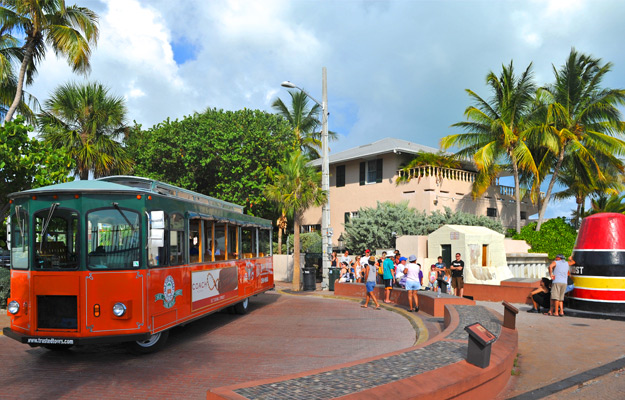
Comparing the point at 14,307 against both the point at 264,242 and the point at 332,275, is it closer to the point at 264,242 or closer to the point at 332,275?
the point at 264,242

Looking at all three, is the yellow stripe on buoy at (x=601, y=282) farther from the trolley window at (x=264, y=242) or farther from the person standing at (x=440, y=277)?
the trolley window at (x=264, y=242)

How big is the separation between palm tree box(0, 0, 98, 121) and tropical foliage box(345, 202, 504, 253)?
1472 cm

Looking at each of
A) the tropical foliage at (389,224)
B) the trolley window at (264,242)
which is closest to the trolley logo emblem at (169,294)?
the trolley window at (264,242)

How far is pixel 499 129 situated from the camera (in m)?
31.0

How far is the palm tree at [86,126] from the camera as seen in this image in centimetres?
2488

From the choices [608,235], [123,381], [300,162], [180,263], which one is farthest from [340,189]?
[123,381]

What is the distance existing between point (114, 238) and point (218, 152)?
70.3 ft

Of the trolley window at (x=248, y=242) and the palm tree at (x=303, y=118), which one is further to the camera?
the palm tree at (x=303, y=118)

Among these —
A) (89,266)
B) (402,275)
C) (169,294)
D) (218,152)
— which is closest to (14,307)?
(89,266)

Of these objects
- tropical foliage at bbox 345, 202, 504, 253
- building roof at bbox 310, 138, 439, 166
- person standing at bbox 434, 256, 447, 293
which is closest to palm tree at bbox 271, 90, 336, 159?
building roof at bbox 310, 138, 439, 166

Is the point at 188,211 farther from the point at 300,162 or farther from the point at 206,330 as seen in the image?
the point at 300,162

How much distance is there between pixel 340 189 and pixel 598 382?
1119 inches

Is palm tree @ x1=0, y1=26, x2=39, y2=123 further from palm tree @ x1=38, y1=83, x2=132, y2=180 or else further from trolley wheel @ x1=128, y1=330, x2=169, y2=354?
trolley wheel @ x1=128, y1=330, x2=169, y2=354

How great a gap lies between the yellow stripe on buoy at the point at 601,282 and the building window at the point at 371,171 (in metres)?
19.4
